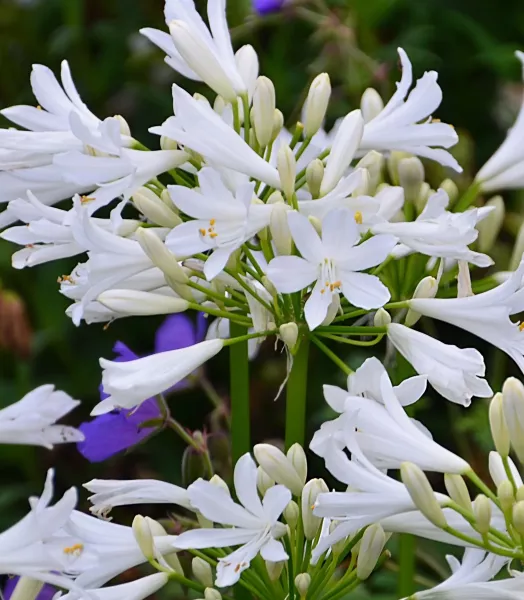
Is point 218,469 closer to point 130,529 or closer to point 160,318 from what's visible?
point 130,529

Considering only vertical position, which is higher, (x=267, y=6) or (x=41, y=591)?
(x=267, y=6)

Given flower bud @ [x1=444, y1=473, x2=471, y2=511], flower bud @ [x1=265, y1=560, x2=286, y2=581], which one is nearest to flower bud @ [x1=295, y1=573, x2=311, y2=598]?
flower bud @ [x1=265, y1=560, x2=286, y2=581]

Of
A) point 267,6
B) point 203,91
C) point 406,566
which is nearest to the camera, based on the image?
point 406,566

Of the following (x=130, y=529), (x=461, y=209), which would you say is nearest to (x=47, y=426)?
(x=130, y=529)

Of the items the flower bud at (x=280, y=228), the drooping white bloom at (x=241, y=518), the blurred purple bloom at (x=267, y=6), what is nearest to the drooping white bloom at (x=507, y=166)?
the flower bud at (x=280, y=228)

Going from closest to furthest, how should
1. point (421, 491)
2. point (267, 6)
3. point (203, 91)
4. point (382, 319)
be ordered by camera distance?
point (421, 491)
point (382, 319)
point (267, 6)
point (203, 91)

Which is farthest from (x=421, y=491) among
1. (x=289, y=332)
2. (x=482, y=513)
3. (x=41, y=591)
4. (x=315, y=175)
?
A: (x=41, y=591)

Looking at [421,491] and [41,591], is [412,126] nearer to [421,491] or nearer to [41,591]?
[421,491]
